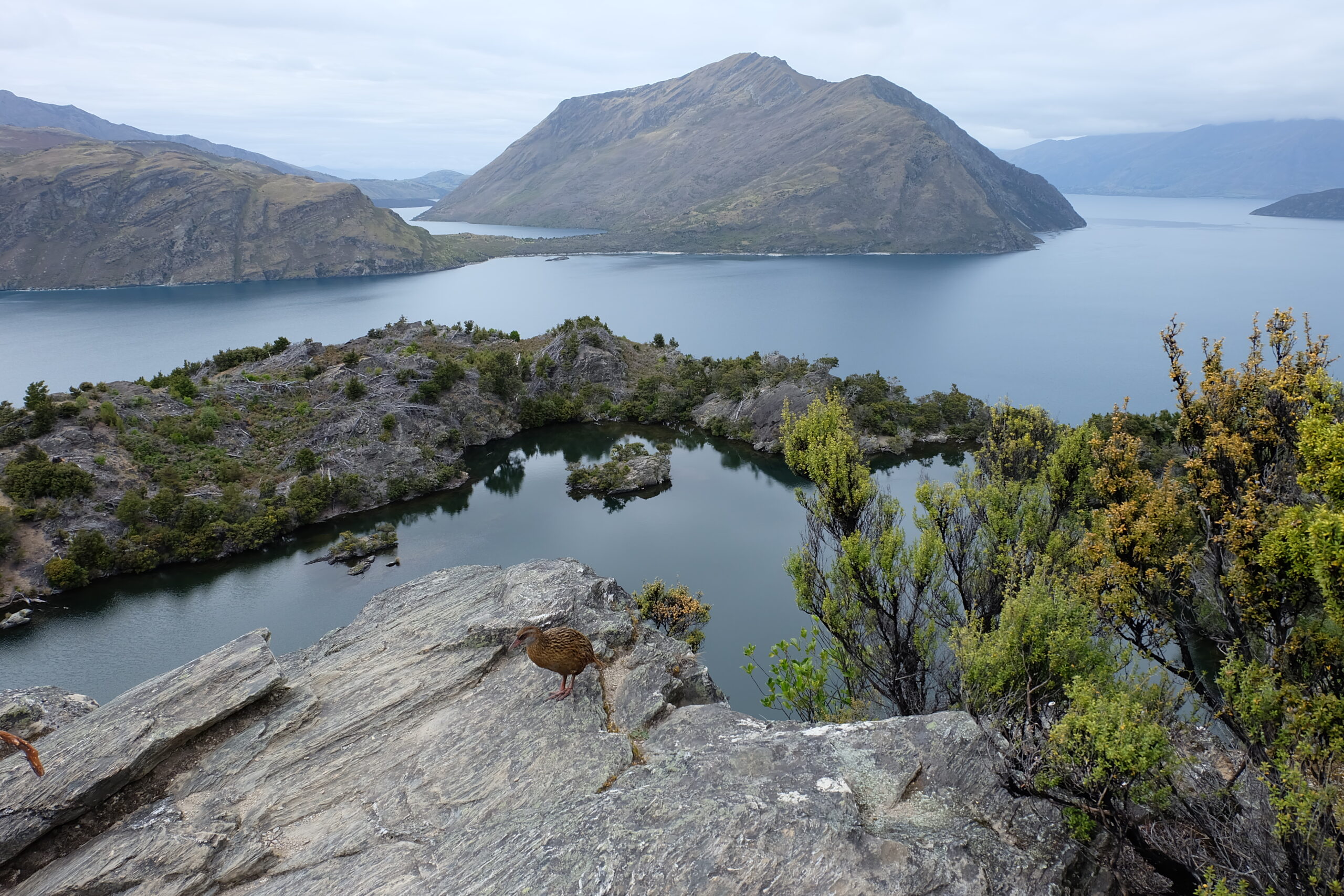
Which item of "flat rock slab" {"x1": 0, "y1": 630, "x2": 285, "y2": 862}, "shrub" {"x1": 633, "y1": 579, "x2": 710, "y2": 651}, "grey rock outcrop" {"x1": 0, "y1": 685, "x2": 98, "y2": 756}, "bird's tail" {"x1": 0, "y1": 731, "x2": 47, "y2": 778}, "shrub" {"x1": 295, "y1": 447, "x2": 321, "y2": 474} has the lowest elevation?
"shrub" {"x1": 633, "y1": 579, "x2": 710, "y2": 651}

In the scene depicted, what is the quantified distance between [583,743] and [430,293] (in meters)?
165

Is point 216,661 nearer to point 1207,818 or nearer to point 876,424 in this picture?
point 1207,818

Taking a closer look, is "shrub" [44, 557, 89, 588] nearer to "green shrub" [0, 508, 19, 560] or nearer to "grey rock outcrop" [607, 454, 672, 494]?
"green shrub" [0, 508, 19, 560]

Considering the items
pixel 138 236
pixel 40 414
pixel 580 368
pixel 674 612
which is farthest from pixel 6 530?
pixel 138 236

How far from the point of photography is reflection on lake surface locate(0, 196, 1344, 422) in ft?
296

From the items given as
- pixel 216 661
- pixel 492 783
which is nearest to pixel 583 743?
pixel 492 783

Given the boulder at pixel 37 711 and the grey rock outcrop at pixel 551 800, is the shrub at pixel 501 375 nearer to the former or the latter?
the grey rock outcrop at pixel 551 800

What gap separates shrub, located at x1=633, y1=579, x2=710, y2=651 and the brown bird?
14583mm

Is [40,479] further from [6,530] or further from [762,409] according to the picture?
[762,409]

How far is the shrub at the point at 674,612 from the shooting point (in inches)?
1244

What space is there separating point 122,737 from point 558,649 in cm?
988

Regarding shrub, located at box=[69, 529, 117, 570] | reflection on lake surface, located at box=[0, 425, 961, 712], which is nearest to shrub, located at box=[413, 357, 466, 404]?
reflection on lake surface, located at box=[0, 425, 961, 712]

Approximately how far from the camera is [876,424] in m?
65.1

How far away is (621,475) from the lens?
55188mm
